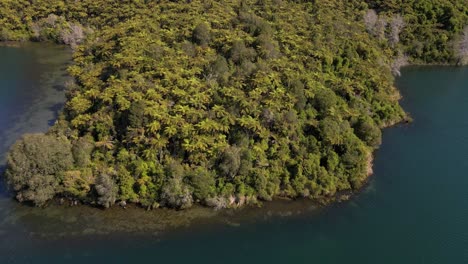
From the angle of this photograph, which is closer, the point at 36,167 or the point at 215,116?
the point at 36,167

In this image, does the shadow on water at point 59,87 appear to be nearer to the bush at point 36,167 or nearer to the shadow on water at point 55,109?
the shadow on water at point 55,109

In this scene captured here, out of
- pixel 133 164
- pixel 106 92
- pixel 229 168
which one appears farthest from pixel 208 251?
pixel 106 92

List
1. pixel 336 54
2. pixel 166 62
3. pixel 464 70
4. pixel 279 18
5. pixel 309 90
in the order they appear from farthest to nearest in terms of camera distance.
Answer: pixel 464 70 < pixel 279 18 < pixel 336 54 < pixel 166 62 < pixel 309 90

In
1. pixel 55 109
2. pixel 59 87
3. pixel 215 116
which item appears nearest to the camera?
pixel 215 116

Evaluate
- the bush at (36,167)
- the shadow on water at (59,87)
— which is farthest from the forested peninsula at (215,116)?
the shadow on water at (59,87)

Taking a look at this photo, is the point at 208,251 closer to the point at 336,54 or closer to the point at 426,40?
the point at 336,54

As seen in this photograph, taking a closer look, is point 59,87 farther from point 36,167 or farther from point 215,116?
point 215,116

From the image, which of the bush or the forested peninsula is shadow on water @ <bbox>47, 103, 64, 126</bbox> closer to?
the forested peninsula

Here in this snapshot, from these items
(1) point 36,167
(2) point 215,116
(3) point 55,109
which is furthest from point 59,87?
(2) point 215,116
